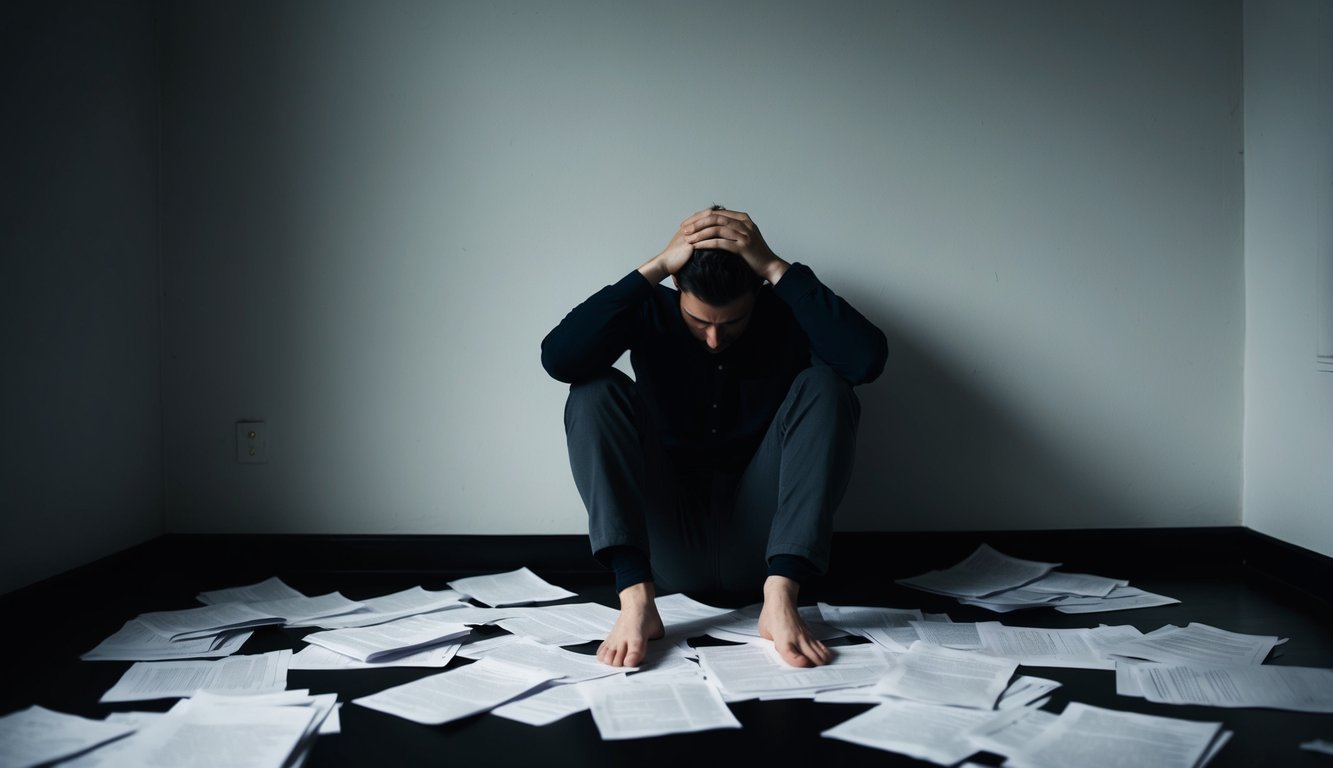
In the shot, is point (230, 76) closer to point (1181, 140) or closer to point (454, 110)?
point (454, 110)

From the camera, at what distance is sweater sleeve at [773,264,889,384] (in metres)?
1.90

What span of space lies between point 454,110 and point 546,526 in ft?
3.73

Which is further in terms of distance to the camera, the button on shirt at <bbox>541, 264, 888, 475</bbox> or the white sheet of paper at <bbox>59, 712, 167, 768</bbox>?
the button on shirt at <bbox>541, 264, 888, 475</bbox>

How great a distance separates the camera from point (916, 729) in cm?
136

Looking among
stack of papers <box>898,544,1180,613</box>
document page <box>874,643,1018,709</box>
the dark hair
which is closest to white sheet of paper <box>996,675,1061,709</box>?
document page <box>874,643,1018,709</box>

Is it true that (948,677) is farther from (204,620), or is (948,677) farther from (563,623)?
(204,620)

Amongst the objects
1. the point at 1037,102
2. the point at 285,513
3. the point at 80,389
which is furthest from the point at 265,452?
the point at 1037,102

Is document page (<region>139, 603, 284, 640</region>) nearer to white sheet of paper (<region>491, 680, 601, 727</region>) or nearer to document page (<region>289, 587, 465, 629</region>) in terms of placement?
document page (<region>289, 587, 465, 629</region>)

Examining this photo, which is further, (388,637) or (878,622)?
(878,622)

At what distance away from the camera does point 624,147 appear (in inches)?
96.4

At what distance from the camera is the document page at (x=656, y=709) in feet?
4.54

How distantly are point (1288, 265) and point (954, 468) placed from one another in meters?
0.93

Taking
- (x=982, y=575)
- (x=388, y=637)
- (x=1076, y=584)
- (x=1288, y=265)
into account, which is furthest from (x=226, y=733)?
(x=1288, y=265)

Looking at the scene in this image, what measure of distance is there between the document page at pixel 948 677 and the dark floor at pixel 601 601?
0.28 ft
